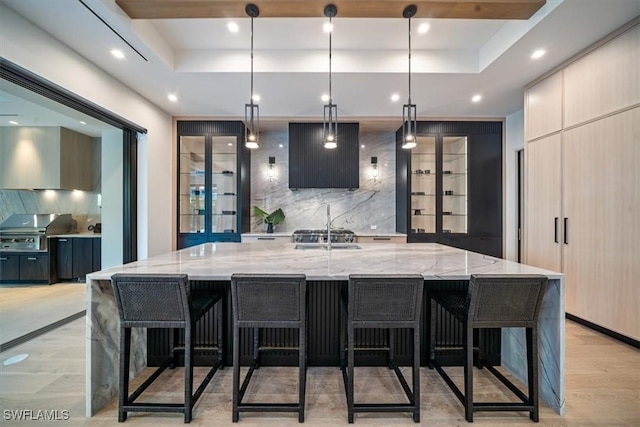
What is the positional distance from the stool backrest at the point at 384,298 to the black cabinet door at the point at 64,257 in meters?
5.40

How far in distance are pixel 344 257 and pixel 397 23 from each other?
223cm

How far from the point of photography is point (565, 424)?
1.64 meters

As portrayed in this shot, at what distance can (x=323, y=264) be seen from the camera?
1.95 metres

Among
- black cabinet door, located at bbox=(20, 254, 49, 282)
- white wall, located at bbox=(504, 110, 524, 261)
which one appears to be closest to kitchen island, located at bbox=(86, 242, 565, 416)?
white wall, located at bbox=(504, 110, 524, 261)

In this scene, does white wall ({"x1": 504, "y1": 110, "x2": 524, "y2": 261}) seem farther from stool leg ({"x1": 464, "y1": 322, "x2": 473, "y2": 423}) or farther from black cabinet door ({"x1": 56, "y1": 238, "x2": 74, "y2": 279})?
black cabinet door ({"x1": 56, "y1": 238, "x2": 74, "y2": 279})

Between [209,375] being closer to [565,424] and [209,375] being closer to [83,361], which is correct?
[83,361]

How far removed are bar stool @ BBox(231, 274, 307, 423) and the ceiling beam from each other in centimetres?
213

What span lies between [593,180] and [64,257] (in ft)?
24.1

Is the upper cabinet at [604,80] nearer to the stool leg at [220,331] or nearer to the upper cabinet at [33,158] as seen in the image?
the stool leg at [220,331]

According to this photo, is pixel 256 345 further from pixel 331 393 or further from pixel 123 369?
pixel 123 369

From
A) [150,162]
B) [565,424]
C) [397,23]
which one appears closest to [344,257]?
[565,424]

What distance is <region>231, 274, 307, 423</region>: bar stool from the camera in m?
1.56

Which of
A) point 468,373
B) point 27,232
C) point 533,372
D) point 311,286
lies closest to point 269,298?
point 311,286
